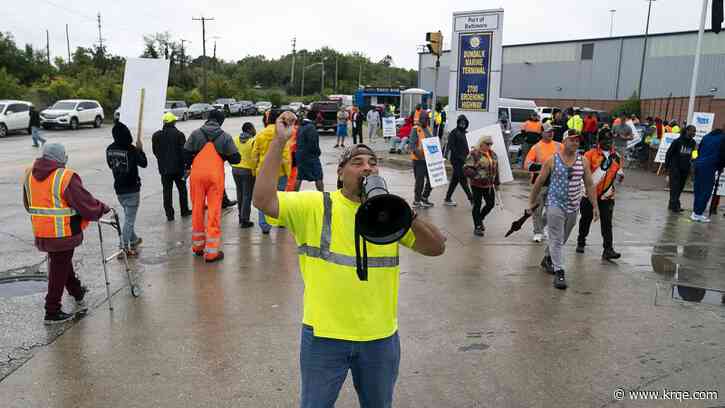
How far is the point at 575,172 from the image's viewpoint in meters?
6.15

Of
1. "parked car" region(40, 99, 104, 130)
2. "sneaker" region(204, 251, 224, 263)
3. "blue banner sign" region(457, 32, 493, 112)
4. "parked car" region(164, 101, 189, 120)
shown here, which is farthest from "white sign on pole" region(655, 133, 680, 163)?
"parked car" region(164, 101, 189, 120)

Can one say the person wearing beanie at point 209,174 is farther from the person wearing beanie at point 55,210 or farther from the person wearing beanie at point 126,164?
the person wearing beanie at point 55,210

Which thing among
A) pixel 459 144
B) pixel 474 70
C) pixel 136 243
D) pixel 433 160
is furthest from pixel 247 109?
pixel 136 243

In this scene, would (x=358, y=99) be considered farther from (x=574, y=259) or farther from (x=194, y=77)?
(x=194, y=77)

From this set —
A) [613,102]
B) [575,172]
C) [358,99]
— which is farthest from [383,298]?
[613,102]

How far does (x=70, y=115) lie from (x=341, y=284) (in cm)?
3112

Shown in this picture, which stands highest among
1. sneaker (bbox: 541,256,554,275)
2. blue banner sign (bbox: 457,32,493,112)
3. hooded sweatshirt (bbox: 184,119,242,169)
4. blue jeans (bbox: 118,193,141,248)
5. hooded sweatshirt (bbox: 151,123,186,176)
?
blue banner sign (bbox: 457,32,493,112)

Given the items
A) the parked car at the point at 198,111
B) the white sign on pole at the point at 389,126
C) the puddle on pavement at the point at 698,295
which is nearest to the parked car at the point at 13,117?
the white sign on pole at the point at 389,126

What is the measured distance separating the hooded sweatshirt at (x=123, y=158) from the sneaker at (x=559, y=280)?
504 cm

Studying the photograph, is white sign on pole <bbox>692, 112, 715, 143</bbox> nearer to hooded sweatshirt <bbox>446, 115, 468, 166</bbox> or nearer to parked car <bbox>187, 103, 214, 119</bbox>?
hooded sweatshirt <bbox>446, 115, 468, 166</bbox>

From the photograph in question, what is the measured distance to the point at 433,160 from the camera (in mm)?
10367

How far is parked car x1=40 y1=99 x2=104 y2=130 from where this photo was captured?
29.0 meters

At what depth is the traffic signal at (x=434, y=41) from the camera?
1373 centimetres

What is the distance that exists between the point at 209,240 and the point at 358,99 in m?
34.8
